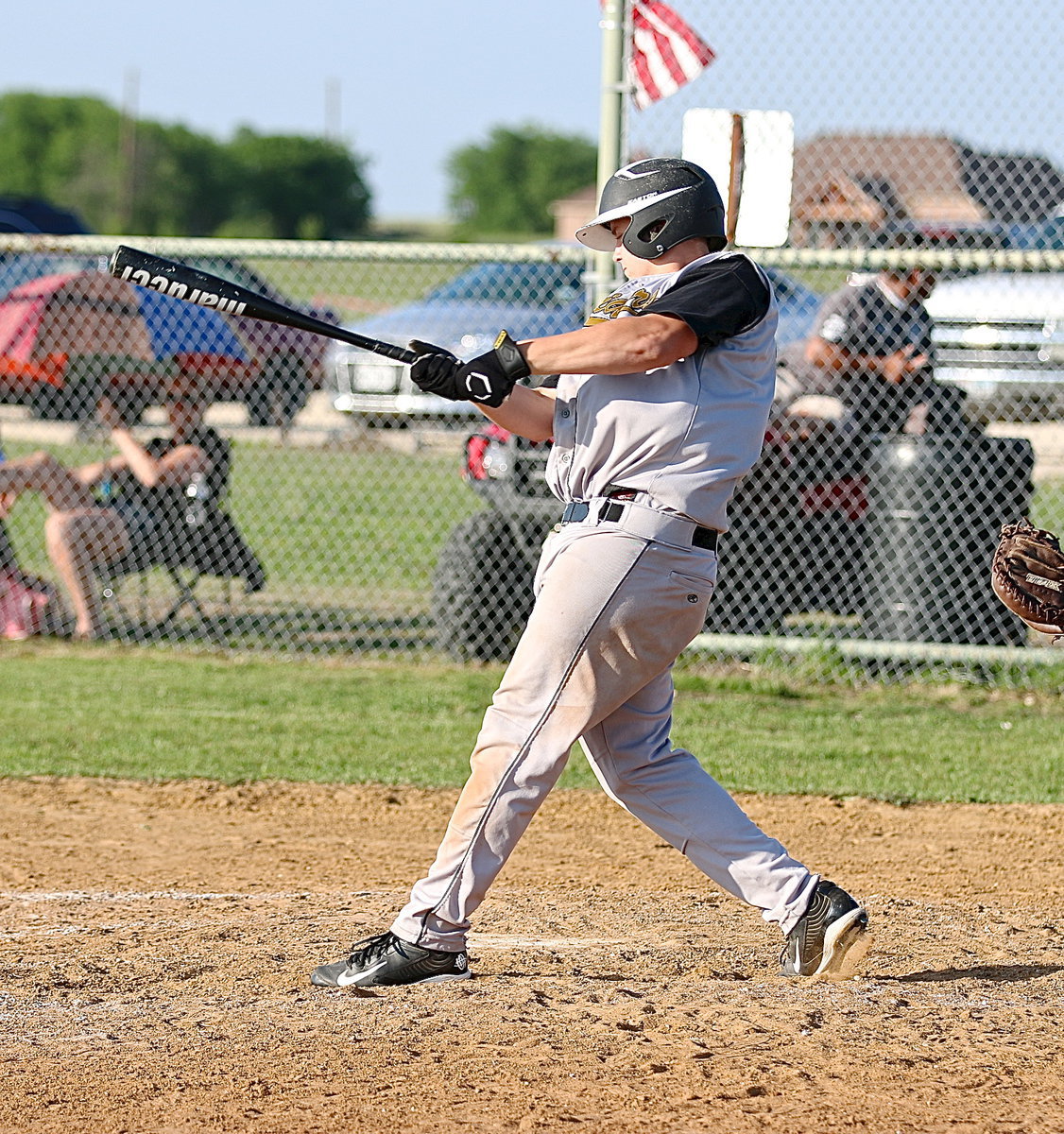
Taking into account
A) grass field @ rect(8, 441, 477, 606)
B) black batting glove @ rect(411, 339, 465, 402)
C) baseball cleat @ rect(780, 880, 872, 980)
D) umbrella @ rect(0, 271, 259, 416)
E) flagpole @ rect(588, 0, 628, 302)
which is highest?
flagpole @ rect(588, 0, 628, 302)

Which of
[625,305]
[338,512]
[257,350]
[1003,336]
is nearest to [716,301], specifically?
[625,305]

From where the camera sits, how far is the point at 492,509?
7.99 meters

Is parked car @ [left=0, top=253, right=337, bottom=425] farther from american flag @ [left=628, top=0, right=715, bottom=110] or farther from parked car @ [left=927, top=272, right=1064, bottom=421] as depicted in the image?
parked car @ [left=927, top=272, right=1064, bottom=421]

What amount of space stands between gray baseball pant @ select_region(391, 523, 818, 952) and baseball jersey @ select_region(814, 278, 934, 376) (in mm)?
4450

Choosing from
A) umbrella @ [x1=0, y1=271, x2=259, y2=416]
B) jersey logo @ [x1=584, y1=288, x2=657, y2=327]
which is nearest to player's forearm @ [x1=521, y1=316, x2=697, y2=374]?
jersey logo @ [x1=584, y1=288, x2=657, y2=327]

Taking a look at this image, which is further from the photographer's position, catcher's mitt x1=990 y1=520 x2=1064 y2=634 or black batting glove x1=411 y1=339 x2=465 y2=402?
catcher's mitt x1=990 y1=520 x2=1064 y2=634

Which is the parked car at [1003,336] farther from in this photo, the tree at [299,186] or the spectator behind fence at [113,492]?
the tree at [299,186]

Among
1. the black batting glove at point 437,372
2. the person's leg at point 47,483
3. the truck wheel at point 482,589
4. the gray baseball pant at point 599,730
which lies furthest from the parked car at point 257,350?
the gray baseball pant at point 599,730

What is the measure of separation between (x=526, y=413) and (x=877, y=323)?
446 centimetres

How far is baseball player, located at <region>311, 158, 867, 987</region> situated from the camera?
3518 millimetres

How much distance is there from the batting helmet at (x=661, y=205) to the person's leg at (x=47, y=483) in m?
5.39

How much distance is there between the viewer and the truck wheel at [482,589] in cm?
783

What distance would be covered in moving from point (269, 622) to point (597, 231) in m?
5.54

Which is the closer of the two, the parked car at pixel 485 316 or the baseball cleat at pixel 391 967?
the baseball cleat at pixel 391 967
